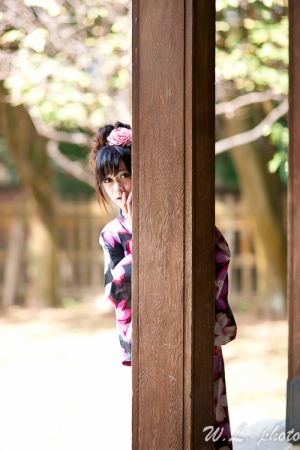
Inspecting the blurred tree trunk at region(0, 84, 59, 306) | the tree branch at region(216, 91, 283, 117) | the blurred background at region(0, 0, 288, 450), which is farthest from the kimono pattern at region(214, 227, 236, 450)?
the blurred tree trunk at region(0, 84, 59, 306)

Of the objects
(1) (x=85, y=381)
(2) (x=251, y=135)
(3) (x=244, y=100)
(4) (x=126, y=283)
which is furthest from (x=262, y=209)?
(4) (x=126, y=283)

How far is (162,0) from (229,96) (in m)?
5.14

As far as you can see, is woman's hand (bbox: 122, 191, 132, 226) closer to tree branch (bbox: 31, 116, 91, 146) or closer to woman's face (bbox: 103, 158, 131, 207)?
woman's face (bbox: 103, 158, 131, 207)

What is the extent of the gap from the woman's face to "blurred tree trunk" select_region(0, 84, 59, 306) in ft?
Result: 19.7

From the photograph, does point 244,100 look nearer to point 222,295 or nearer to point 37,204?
point 37,204

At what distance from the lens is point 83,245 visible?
9289 millimetres

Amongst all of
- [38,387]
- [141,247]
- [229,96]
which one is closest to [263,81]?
[229,96]

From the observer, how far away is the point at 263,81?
18.7ft

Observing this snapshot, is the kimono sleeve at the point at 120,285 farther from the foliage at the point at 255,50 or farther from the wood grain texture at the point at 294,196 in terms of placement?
the foliage at the point at 255,50

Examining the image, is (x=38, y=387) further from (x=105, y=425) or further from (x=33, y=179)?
(x=33, y=179)

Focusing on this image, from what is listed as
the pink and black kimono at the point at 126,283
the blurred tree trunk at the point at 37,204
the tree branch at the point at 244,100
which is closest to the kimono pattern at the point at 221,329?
the pink and black kimono at the point at 126,283

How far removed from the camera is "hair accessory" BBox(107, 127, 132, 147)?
229 centimetres

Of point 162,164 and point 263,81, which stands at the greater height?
point 263,81

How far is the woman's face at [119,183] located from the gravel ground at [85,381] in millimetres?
1576
